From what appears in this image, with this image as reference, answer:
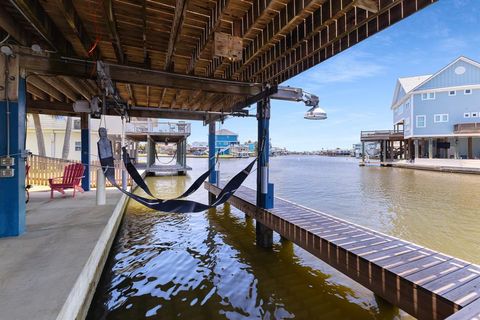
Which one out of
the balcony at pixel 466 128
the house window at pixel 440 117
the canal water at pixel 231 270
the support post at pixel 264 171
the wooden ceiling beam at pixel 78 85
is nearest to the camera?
the canal water at pixel 231 270

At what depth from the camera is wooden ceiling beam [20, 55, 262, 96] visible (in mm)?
3855

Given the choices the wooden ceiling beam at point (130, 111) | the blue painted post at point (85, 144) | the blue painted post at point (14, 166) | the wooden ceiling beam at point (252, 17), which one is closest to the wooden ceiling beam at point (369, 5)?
the wooden ceiling beam at point (252, 17)

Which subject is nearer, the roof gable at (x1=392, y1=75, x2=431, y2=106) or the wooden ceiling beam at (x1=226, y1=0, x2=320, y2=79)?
the wooden ceiling beam at (x1=226, y1=0, x2=320, y2=79)

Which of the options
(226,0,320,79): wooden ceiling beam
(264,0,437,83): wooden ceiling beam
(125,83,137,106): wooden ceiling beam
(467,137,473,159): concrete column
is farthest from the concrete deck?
(467,137,473,159): concrete column

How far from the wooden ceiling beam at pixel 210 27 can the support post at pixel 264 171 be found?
1646 millimetres

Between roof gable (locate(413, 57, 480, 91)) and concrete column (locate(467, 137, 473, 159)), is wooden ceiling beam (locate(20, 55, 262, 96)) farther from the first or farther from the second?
concrete column (locate(467, 137, 473, 159))

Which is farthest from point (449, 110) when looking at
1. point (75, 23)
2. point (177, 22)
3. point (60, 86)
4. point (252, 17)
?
point (75, 23)

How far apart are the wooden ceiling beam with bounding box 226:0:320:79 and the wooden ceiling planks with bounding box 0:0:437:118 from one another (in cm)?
1

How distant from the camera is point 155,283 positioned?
3.69 metres

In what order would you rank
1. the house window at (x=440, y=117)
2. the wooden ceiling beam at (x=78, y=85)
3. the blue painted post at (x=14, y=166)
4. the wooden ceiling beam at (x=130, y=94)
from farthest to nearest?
1. the house window at (x=440, y=117)
2. the wooden ceiling beam at (x=130, y=94)
3. the wooden ceiling beam at (x=78, y=85)
4. the blue painted post at (x=14, y=166)

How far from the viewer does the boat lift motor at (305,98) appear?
5221 millimetres

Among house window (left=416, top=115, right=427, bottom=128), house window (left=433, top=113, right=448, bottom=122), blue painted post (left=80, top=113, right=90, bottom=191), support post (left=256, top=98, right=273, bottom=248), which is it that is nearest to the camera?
support post (left=256, top=98, right=273, bottom=248)

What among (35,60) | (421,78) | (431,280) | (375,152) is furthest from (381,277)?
(375,152)

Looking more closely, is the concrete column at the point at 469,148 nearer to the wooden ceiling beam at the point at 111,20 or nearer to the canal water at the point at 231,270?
the canal water at the point at 231,270
